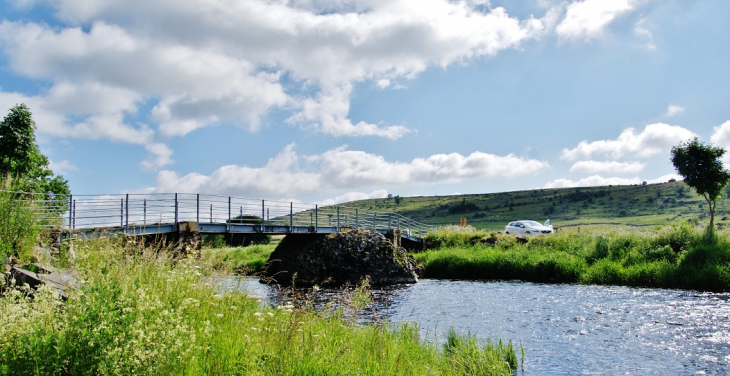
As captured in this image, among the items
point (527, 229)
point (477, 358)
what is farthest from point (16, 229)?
point (527, 229)

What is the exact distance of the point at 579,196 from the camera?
4304 inches

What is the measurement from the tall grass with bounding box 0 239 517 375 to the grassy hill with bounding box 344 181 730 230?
259 feet

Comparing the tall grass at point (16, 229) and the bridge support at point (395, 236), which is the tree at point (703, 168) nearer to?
the bridge support at point (395, 236)

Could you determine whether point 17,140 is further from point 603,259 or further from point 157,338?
point 603,259

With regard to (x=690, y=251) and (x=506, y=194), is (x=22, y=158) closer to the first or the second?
(x=690, y=251)

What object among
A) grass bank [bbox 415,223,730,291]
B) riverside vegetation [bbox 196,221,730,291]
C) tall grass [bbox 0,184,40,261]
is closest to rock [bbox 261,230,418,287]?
riverside vegetation [bbox 196,221,730,291]

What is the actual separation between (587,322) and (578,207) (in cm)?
9091

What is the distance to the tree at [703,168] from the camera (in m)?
29.6

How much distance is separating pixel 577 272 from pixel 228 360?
2597 centimetres

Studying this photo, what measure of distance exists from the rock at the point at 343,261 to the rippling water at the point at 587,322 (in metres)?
4.49

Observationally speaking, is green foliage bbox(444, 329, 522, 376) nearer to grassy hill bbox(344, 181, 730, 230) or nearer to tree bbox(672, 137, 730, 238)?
tree bbox(672, 137, 730, 238)

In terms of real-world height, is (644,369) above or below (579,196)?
below

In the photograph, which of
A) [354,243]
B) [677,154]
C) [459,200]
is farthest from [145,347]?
[459,200]

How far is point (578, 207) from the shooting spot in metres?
99.4
